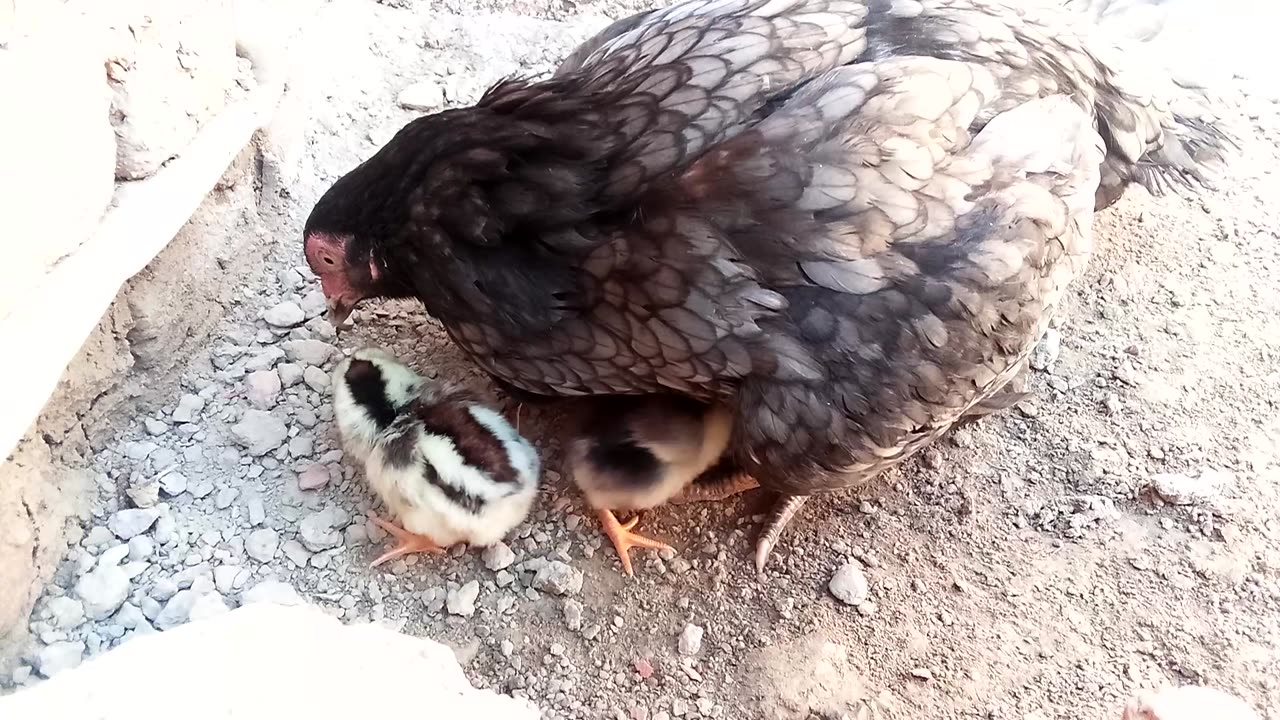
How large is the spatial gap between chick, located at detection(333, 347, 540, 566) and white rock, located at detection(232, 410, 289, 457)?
19 cm

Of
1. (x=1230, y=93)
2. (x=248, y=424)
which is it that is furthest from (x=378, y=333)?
(x=1230, y=93)

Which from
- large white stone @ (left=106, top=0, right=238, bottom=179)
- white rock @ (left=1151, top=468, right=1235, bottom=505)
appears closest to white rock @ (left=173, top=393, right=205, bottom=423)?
large white stone @ (left=106, top=0, right=238, bottom=179)

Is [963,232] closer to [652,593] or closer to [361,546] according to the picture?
[652,593]

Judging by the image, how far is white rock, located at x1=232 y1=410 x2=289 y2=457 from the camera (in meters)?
2.11

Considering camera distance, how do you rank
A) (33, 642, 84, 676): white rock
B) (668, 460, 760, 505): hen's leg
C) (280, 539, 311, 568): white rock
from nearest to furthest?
(33, 642, 84, 676): white rock < (280, 539, 311, 568): white rock < (668, 460, 760, 505): hen's leg

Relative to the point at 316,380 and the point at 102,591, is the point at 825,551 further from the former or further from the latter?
the point at 102,591

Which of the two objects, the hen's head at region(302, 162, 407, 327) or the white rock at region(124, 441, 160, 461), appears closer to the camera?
the hen's head at region(302, 162, 407, 327)

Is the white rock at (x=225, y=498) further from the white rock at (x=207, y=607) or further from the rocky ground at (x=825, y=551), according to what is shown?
the white rock at (x=207, y=607)

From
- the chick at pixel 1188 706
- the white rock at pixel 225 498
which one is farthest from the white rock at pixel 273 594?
the chick at pixel 1188 706

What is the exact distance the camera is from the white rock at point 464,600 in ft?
6.35

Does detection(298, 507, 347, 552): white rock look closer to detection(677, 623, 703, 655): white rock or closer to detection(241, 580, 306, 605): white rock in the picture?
detection(241, 580, 306, 605): white rock

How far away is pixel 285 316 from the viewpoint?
2283 millimetres

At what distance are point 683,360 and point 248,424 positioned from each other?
43.7 inches

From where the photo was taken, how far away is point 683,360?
5.58 ft
